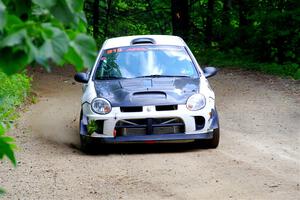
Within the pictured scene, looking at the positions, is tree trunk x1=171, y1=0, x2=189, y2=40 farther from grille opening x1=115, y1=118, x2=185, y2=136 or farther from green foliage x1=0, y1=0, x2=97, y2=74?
green foliage x1=0, y1=0, x2=97, y2=74

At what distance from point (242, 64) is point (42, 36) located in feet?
63.8

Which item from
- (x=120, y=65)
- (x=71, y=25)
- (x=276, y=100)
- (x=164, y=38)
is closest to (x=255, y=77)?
(x=276, y=100)

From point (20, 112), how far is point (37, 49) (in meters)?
12.0

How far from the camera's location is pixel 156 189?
6812 millimetres

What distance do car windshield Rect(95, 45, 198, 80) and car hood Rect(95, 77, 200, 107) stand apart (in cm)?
24

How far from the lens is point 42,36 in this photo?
1.51 meters

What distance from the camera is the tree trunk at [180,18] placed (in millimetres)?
25344

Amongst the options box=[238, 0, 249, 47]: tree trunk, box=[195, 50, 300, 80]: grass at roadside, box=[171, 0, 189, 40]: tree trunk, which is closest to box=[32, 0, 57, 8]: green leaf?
box=[195, 50, 300, 80]: grass at roadside

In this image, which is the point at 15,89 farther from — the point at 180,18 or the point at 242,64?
the point at 180,18

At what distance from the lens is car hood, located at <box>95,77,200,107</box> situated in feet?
29.0

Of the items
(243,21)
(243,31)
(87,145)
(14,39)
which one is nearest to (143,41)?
(87,145)

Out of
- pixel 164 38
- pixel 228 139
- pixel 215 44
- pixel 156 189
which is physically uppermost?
pixel 164 38

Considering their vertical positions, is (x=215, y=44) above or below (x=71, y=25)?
below

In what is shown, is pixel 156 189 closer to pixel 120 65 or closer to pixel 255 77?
pixel 120 65
